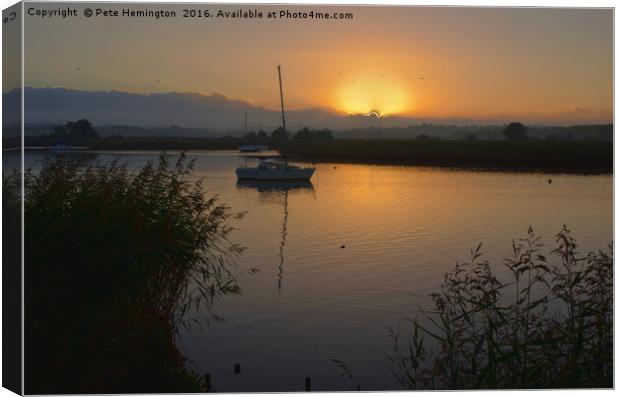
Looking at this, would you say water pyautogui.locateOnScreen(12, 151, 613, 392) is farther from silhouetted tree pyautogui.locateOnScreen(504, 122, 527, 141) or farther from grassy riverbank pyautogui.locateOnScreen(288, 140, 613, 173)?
silhouetted tree pyautogui.locateOnScreen(504, 122, 527, 141)

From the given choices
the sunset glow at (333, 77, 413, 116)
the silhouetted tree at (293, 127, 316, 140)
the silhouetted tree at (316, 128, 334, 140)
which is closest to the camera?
the sunset glow at (333, 77, 413, 116)

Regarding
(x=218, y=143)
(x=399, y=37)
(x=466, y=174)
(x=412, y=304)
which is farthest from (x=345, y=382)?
(x=466, y=174)

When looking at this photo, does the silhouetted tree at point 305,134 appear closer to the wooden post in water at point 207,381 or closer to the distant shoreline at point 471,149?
the distant shoreline at point 471,149

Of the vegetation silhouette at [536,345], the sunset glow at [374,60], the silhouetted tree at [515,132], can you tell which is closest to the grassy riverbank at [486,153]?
the silhouetted tree at [515,132]

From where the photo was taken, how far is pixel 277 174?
29.9 m

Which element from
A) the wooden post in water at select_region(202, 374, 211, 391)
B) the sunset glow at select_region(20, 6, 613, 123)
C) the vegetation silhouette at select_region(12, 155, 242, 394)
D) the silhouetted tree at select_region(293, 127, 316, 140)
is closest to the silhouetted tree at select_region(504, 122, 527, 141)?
the sunset glow at select_region(20, 6, 613, 123)

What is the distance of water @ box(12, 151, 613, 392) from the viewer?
322 inches

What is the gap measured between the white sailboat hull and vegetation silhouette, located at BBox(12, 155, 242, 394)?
20836 millimetres

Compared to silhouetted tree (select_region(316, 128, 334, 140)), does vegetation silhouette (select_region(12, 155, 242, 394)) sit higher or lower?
lower

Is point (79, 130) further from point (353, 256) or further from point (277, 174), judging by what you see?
point (277, 174)

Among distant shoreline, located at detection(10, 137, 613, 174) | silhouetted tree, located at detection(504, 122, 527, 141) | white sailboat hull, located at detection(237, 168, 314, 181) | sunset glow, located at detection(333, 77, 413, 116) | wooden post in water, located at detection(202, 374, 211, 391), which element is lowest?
wooden post in water, located at detection(202, 374, 211, 391)

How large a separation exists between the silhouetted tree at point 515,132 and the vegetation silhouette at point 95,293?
492cm

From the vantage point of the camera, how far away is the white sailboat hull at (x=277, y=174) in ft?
93.7

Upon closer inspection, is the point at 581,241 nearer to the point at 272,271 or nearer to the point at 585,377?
the point at 272,271
